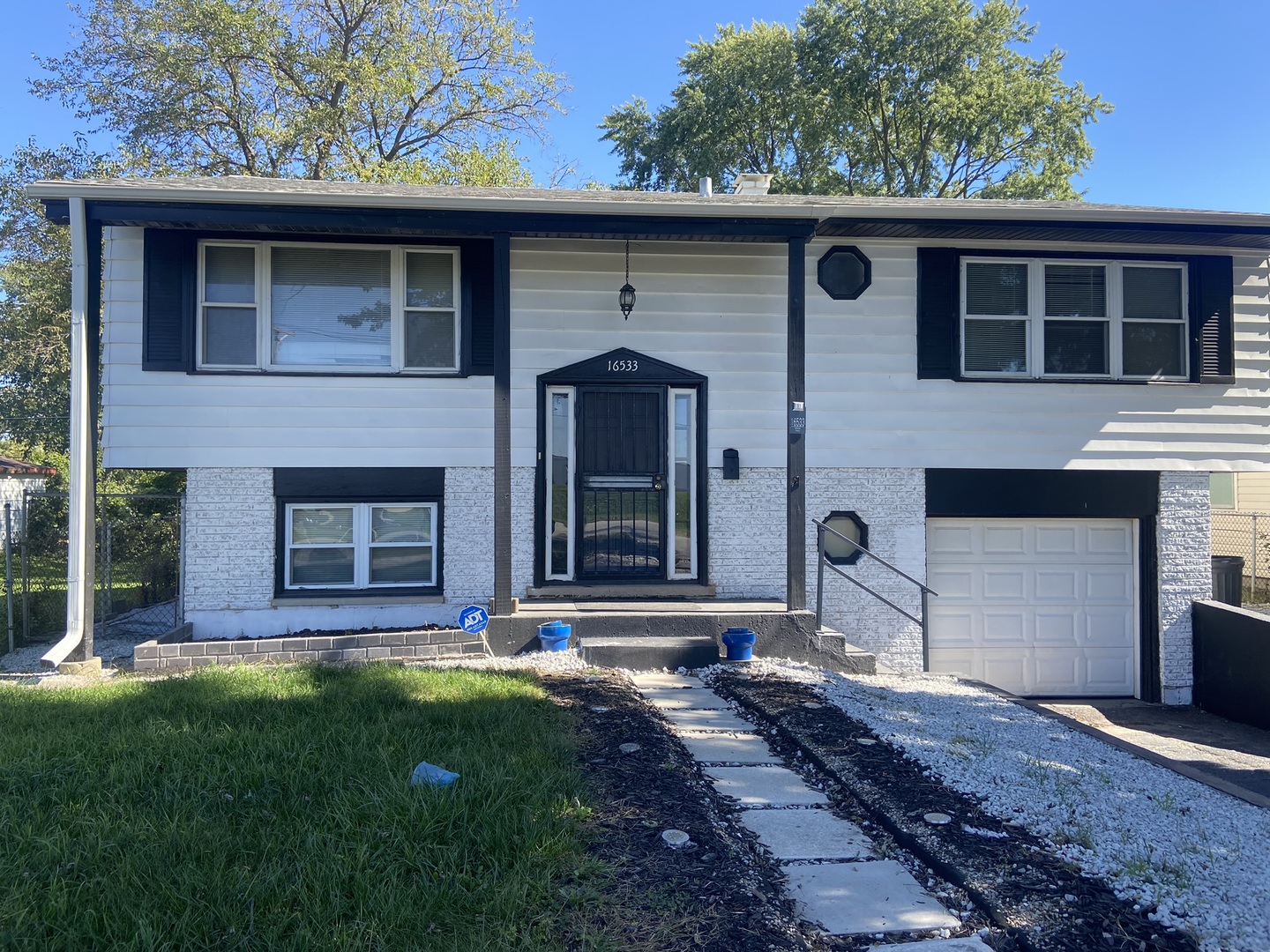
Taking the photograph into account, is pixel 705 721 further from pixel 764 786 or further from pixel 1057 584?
pixel 1057 584

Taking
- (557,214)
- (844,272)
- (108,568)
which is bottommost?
(108,568)

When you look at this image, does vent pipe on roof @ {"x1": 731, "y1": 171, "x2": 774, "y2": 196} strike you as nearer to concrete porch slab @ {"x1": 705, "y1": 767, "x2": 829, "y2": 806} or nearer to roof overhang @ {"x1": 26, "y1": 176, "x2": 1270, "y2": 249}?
roof overhang @ {"x1": 26, "y1": 176, "x2": 1270, "y2": 249}

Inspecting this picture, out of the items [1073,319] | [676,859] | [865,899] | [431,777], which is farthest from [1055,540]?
[431,777]

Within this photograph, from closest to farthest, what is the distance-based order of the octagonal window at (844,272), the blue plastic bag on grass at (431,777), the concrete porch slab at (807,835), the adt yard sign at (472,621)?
1. the concrete porch slab at (807,835)
2. the blue plastic bag on grass at (431,777)
3. the adt yard sign at (472,621)
4. the octagonal window at (844,272)

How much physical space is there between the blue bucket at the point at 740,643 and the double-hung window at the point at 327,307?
3.74 metres

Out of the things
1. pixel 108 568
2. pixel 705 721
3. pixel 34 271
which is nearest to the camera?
pixel 705 721

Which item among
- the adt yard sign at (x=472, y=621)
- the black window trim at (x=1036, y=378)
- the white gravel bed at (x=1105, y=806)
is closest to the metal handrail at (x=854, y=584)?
the white gravel bed at (x=1105, y=806)

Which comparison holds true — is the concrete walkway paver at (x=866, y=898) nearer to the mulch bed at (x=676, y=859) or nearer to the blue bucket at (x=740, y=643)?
the mulch bed at (x=676, y=859)

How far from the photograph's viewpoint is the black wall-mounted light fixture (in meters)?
8.51

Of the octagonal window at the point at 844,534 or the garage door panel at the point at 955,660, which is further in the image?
the garage door panel at the point at 955,660

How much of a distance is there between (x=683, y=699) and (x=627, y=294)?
4045 mm

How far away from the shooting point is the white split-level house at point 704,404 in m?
8.13

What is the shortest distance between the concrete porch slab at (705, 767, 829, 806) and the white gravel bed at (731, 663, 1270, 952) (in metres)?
0.63

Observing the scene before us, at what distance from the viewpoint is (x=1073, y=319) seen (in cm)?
923
